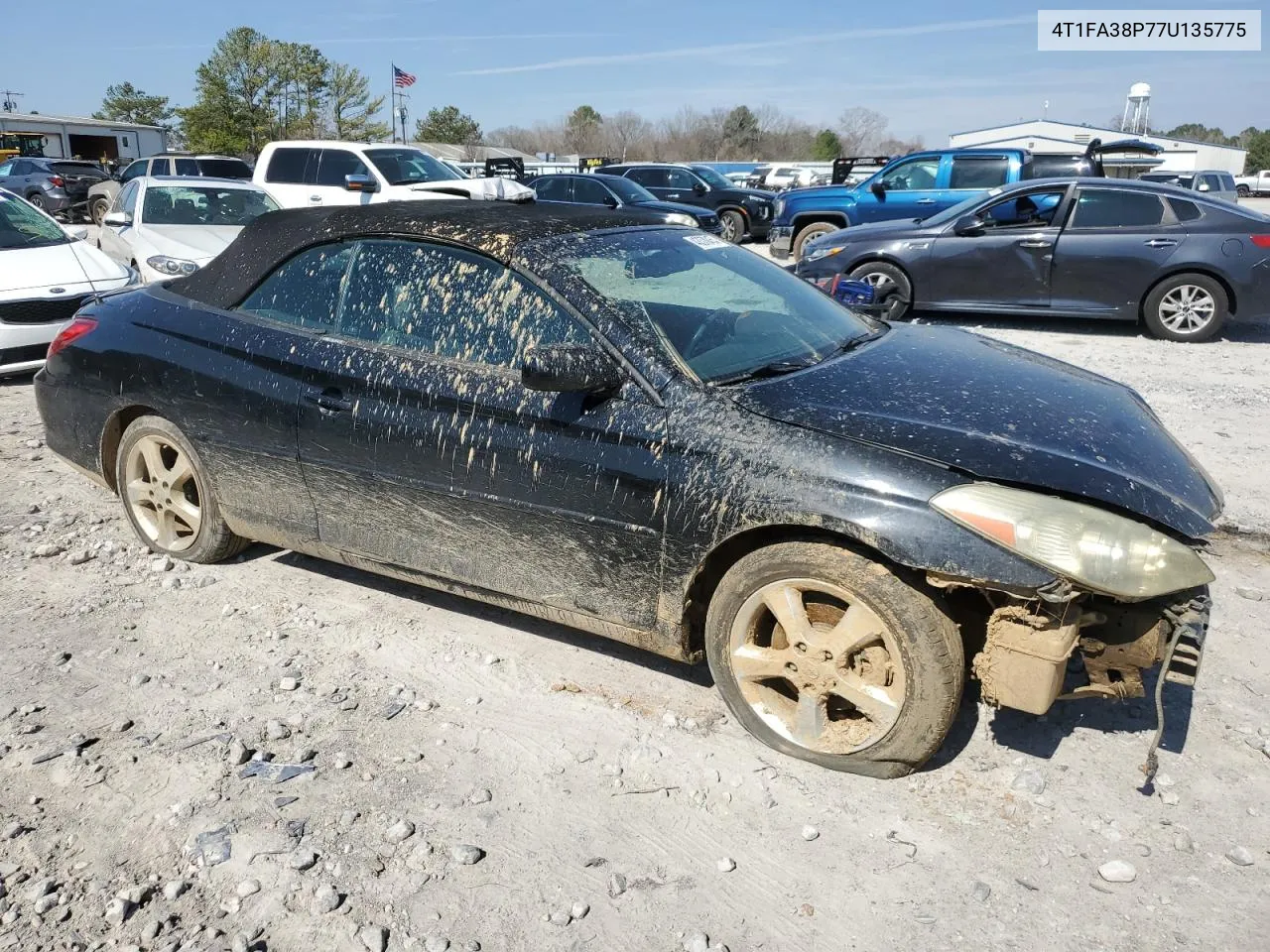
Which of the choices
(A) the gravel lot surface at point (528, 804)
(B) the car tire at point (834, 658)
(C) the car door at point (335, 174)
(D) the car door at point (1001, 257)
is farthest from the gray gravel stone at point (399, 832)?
(C) the car door at point (335, 174)

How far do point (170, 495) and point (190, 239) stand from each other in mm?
6987

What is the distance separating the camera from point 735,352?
11.1 ft

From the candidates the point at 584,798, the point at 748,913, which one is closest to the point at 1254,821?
the point at 748,913

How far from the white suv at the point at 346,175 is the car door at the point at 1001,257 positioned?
5647mm

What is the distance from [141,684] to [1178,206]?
9899 mm

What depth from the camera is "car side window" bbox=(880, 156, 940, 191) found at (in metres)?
14.4

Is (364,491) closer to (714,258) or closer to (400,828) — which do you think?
(400,828)

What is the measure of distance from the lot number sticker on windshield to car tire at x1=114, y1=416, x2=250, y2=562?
2.29 meters

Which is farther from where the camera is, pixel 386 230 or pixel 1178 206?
pixel 1178 206

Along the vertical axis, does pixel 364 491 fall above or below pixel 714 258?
below

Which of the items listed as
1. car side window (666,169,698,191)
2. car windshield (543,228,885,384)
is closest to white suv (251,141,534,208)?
car side window (666,169,698,191)

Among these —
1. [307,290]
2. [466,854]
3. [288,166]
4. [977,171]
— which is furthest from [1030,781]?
[288,166]

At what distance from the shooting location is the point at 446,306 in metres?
3.48

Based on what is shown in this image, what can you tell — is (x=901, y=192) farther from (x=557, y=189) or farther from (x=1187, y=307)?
(x=557, y=189)
